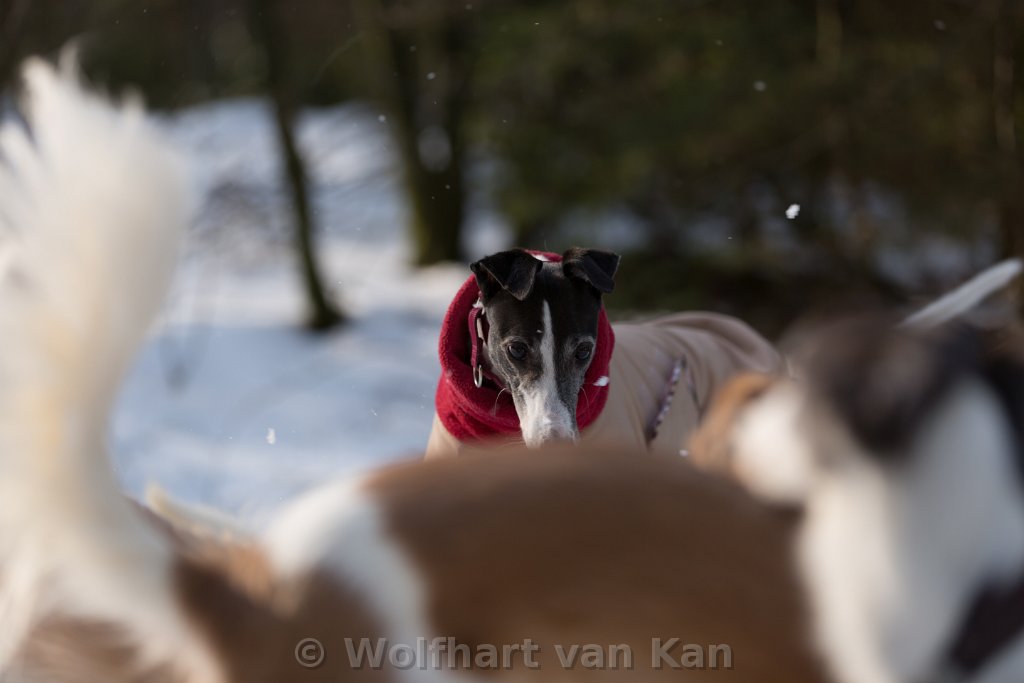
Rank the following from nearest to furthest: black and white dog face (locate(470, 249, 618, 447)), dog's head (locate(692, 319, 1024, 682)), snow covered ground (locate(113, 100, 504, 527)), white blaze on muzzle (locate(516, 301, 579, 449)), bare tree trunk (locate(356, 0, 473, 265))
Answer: dog's head (locate(692, 319, 1024, 682)) → white blaze on muzzle (locate(516, 301, 579, 449)) → black and white dog face (locate(470, 249, 618, 447)) → snow covered ground (locate(113, 100, 504, 527)) → bare tree trunk (locate(356, 0, 473, 265))

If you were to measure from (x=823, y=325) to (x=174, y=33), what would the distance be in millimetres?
8082

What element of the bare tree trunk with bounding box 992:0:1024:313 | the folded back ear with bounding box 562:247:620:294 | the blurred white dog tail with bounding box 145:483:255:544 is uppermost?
the blurred white dog tail with bounding box 145:483:255:544

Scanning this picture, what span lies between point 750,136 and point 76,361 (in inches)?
208

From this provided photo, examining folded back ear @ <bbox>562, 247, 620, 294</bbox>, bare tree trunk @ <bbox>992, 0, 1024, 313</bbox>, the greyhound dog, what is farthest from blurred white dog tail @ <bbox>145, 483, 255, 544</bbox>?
bare tree trunk @ <bbox>992, 0, 1024, 313</bbox>

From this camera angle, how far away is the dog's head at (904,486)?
0.61m

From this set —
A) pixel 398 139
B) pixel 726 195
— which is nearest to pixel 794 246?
pixel 726 195

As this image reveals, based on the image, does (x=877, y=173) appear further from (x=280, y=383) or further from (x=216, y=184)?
(x=216, y=184)

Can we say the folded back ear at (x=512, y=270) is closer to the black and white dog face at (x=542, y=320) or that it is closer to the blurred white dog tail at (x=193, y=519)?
the black and white dog face at (x=542, y=320)

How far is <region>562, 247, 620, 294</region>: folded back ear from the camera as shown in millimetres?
2402

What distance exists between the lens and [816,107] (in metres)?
5.55

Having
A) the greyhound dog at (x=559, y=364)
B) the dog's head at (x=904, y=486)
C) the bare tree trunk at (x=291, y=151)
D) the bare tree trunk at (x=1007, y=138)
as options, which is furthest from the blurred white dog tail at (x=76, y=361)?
the bare tree trunk at (x=291, y=151)

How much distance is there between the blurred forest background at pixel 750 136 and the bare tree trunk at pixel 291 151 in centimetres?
52

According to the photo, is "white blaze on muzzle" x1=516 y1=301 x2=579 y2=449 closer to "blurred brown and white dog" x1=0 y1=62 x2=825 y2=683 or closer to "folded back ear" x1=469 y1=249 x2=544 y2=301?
"folded back ear" x1=469 y1=249 x2=544 y2=301

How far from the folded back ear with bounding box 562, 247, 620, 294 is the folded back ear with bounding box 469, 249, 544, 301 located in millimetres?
95
